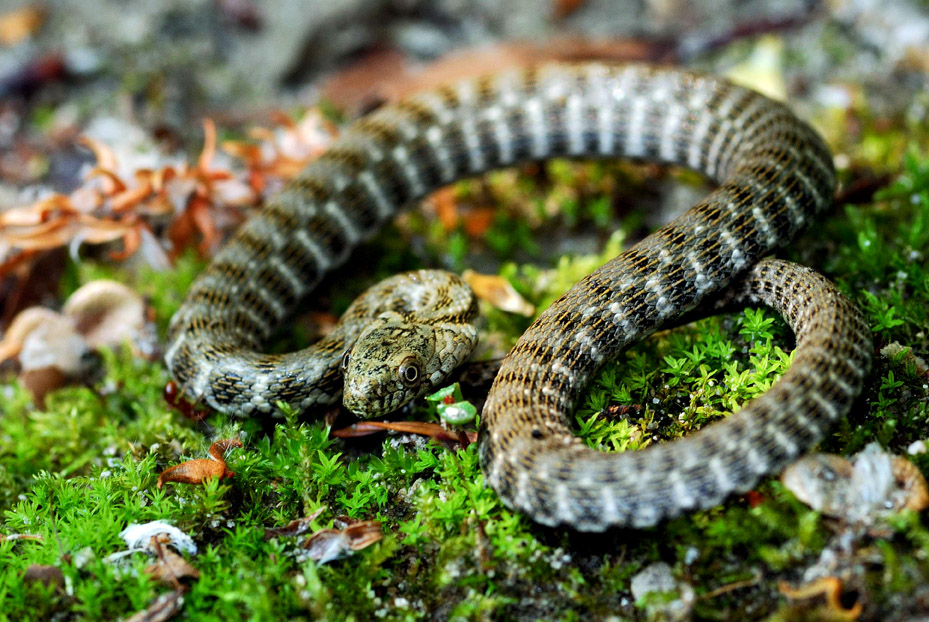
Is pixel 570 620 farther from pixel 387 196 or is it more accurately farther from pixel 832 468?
pixel 387 196

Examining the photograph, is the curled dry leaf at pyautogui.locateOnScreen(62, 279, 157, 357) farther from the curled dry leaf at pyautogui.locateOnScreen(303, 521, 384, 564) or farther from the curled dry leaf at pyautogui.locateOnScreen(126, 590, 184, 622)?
the curled dry leaf at pyautogui.locateOnScreen(303, 521, 384, 564)

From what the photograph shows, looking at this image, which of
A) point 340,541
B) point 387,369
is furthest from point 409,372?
point 340,541

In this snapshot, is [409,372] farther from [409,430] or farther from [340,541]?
[340,541]

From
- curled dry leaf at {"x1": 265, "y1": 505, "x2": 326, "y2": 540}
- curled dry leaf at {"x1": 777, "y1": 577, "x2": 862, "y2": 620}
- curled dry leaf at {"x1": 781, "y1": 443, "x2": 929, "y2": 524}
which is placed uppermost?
curled dry leaf at {"x1": 781, "y1": 443, "x2": 929, "y2": 524}

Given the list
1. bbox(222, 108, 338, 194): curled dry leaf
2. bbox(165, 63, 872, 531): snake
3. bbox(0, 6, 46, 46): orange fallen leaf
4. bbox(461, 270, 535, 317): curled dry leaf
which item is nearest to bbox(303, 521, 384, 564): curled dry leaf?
bbox(165, 63, 872, 531): snake

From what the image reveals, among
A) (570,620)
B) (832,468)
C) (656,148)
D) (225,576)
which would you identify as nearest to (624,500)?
(570,620)

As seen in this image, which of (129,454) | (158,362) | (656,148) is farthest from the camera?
(656,148)

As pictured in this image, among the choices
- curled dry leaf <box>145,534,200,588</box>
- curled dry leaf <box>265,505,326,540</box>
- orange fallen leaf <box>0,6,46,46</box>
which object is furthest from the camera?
orange fallen leaf <box>0,6,46,46</box>
